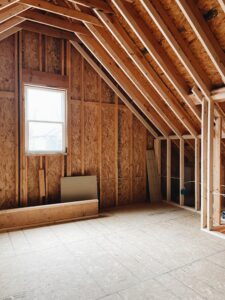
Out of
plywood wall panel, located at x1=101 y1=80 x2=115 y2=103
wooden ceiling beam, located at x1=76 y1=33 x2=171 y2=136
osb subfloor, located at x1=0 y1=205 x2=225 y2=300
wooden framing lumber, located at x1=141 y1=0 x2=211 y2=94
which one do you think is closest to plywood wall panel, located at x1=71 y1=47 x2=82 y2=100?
wooden ceiling beam, located at x1=76 y1=33 x2=171 y2=136

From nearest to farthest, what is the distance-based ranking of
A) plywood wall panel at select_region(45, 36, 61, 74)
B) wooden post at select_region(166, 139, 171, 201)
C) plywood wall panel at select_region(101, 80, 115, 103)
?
plywood wall panel at select_region(45, 36, 61, 74), plywood wall panel at select_region(101, 80, 115, 103), wooden post at select_region(166, 139, 171, 201)

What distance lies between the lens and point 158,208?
17.2 ft

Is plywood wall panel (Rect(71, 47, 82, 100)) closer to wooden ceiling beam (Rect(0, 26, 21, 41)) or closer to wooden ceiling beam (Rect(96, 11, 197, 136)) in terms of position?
wooden ceiling beam (Rect(0, 26, 21, 41))

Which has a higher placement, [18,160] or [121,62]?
[121,62]

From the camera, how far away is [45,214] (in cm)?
419

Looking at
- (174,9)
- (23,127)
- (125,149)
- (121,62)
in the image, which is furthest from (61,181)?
(174,9)

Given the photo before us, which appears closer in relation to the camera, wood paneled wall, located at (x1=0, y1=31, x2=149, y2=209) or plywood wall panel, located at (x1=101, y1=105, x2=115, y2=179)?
wood paneled wall, located at (x1=0, y1=31, x2=149, y2=209)

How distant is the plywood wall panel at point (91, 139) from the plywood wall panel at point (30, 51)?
1.39m

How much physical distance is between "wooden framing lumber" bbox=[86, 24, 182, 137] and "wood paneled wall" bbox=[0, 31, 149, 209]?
996 mm

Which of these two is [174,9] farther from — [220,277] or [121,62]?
[220,277]

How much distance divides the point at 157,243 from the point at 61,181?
243 centimetres

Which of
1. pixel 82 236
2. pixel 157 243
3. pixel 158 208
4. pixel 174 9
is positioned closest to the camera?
pixel 174 9

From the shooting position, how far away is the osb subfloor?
2.17 m

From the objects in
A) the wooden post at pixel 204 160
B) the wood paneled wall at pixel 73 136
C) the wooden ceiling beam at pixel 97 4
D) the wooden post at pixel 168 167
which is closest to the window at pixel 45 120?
the wood paneled wall at pixel 73 136
